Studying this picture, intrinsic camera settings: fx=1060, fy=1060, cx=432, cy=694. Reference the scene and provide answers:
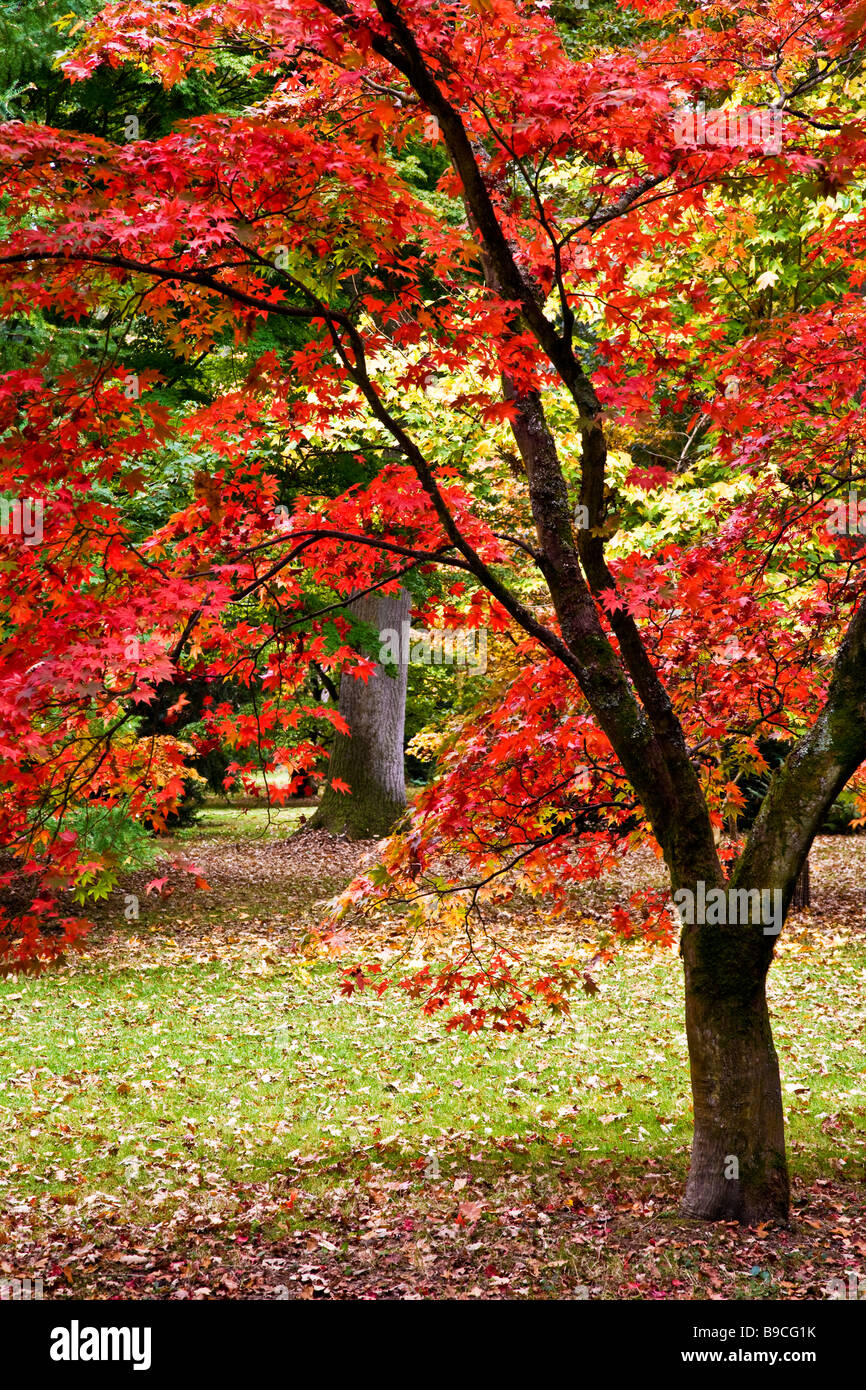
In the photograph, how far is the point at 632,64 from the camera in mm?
4469

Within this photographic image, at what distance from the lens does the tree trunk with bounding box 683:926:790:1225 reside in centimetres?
463

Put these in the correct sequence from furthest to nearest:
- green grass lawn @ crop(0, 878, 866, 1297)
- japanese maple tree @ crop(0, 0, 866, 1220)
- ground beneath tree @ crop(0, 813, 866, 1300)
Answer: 1. green grass lawn @ crop(0, 878, 866, 1297)
2. ground beneath tree @ crop(0, 813, 866, 1300)
3. japanese maple tree @ crop(0, 0, 866, 1220)

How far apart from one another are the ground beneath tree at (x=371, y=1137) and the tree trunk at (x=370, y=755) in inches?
196

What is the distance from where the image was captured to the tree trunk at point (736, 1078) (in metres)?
4.63

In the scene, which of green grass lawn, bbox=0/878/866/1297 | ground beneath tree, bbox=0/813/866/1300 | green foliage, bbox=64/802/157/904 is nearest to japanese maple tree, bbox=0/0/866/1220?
ground beneath tree, bbox=0/813/866/1300

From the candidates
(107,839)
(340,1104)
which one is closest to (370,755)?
(107,839)

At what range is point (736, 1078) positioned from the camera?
4641 mm

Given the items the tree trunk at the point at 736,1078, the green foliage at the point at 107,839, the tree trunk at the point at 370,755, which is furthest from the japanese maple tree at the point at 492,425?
the tree trunk at the point at 370,755

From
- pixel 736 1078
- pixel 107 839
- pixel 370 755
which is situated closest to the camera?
pixel 736 1078

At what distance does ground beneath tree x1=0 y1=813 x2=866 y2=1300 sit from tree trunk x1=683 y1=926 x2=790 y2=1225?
0.17 meters

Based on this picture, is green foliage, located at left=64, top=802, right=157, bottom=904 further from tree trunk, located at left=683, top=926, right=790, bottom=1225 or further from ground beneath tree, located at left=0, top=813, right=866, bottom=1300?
tree trunk, located at left=683, top=926, right=790, bottom=1225

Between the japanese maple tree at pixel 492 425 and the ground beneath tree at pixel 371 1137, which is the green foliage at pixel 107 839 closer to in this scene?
the ground beneath tree at pixel 371 1137

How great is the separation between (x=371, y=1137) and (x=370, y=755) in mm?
10180

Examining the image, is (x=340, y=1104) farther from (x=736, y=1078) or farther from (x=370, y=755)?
(x=370, y=755)
